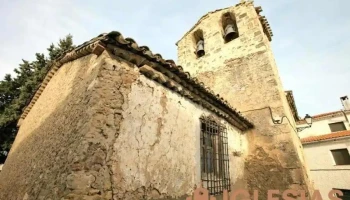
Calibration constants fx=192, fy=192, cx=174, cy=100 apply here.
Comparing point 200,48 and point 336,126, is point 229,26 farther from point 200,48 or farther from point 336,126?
point 336,126

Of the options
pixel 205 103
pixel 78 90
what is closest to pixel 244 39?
pixel 205 103

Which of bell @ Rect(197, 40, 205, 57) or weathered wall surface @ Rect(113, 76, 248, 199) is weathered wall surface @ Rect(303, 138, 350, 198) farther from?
weathered wall surface @ Rect(113, 76, 248, 199)

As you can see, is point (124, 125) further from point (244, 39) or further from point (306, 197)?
point (244, 39)

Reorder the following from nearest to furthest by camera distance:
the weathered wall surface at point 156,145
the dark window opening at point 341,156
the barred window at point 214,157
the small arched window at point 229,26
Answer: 1. the weathered wall surface at point 156,145
2. the barred window at point 214,157
3. the small arched window at point 229,26
4. the dark window opening at point 341,156

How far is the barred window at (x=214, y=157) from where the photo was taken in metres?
3.90

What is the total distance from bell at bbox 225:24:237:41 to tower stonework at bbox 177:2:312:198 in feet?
0.67

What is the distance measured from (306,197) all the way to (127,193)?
4.25 meters

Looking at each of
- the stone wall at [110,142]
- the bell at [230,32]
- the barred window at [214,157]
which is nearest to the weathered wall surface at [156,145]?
the stone wall at [110,142]

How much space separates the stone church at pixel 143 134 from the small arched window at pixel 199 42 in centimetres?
269

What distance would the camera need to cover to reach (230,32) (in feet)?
24.3

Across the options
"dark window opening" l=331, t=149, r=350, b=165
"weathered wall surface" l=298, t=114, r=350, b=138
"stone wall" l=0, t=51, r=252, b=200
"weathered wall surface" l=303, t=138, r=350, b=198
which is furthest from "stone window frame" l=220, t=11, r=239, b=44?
"weathered wall surface" l=298, t=114, r=350, b=138

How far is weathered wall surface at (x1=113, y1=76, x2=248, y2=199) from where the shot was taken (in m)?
2.28

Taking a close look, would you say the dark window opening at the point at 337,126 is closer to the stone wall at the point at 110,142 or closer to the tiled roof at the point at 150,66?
the tiled roof at the point at 150,66

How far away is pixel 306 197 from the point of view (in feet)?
14.1
